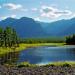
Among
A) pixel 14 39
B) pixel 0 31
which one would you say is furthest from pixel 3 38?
pixel 14 39

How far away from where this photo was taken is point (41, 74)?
45.9m

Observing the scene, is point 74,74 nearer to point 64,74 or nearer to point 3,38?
point 64,74

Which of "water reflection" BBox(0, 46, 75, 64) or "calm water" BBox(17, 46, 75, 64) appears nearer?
"water reflection" BBox(0, 46, 75, 64)

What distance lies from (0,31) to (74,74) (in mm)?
117600

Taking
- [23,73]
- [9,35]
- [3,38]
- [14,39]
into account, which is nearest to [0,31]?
[3,38]

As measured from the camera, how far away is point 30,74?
1811 inches

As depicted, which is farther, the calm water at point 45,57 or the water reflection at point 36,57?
the calm water at point 45,57

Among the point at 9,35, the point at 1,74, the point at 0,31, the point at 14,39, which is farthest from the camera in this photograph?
the point at 14,39

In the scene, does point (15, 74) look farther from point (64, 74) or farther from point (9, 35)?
point (9, 35)

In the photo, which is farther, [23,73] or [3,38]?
[3,38]

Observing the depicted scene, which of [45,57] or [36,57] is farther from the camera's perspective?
[36,57]

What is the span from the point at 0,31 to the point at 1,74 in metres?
116

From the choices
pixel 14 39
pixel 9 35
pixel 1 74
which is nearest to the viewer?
pixel 1 74

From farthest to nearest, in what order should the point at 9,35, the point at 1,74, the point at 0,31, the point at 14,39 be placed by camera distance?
the point at 14,39 → the point at 9,35 → the point at 0,31 → the point at 1,74
